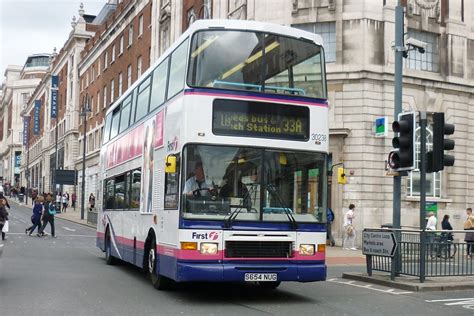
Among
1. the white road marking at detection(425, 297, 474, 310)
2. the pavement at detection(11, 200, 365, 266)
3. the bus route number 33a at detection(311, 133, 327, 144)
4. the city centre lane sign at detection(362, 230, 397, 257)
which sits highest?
the bus route number 33a at detection(311, 133, 327, 144)

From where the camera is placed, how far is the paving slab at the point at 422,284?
1247cm

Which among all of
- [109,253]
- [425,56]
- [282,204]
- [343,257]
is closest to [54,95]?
[425,56]

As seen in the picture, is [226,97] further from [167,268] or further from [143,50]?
[143,50]

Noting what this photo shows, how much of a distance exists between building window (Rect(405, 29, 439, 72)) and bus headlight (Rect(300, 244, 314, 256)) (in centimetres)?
2001

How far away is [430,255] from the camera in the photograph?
1326 cm

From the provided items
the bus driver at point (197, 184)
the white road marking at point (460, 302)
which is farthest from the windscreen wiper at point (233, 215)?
the white road marking at point (460, 302)

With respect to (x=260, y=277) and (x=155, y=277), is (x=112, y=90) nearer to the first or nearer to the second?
Answer: (x=155, y=277)

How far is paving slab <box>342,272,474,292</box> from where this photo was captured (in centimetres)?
1247

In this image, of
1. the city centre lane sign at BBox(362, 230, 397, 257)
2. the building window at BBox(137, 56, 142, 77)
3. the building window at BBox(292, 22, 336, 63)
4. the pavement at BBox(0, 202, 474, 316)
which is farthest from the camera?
the building window at BBox(137, 56, 142, 77)

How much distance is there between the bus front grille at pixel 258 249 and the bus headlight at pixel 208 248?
190 mm

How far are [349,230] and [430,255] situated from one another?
11554 mm

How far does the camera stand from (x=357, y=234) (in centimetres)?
2667

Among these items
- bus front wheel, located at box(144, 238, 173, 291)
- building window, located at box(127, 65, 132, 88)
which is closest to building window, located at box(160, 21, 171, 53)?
building window, located at box(127, 65, 132, 88)

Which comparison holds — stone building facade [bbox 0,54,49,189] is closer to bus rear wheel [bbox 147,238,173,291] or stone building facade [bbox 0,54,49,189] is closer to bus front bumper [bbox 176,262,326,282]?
bus rear wheel [bbox 147,238,173,291]
